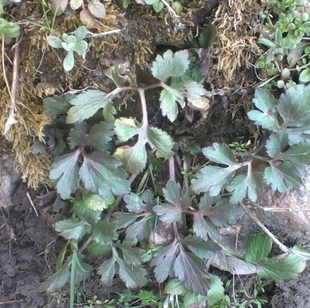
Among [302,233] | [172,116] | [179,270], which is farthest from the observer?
[302,233]

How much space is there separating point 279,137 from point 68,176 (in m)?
0.58

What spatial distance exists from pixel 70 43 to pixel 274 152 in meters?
0.61

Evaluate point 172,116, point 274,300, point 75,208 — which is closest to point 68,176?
point 75,208

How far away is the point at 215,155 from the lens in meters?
1.22

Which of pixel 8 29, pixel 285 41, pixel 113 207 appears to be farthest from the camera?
pixel 113 207

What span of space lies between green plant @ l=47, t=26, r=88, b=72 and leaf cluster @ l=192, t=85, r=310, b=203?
1.37ft

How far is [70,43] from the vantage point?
3.56 feet

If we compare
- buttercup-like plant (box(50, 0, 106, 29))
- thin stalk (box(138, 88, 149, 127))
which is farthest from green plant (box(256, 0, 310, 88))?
buttercup-like plant (box(50, 0, 106, 29))

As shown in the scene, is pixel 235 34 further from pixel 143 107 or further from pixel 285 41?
pixel 143 107

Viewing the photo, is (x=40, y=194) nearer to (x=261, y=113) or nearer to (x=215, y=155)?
(x=215, y=155)

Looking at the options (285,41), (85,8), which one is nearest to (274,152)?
(285,41)

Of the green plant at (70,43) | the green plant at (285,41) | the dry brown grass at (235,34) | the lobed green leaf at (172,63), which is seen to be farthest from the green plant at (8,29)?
the green plant at (285,41)

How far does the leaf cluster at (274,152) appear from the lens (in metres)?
1.20

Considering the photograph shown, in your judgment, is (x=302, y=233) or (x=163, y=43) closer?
(x=163, y=43)
